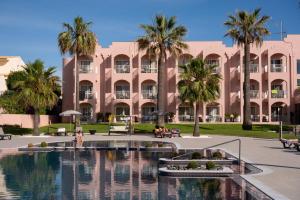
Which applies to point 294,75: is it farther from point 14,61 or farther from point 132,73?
point 14,61

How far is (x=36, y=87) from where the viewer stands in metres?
38.6

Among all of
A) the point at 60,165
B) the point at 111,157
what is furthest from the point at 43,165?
the point at 111,157

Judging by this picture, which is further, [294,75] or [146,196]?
[294,75]

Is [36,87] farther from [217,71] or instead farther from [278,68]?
[278,68]

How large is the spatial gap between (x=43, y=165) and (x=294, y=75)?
46.3 metres

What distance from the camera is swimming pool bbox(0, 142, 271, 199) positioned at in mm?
11016

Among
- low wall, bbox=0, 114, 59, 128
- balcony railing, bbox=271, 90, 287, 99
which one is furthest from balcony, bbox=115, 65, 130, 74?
balcony railing, bbox=271, 90, 287, 99

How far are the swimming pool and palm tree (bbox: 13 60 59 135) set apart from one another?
1982 cm

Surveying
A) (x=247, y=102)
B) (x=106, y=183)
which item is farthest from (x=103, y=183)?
(x=247, y=102)

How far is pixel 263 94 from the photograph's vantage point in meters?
57.4

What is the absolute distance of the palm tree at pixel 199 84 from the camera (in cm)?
3512

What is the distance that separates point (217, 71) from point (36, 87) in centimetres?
2692

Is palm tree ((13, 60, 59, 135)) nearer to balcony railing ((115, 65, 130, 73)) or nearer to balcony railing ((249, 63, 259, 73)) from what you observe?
balcony railing ((115, 65, 130, 73))

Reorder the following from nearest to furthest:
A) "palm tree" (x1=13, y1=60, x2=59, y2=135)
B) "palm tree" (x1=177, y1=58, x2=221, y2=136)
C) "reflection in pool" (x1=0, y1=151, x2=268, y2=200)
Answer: "reflection in pool" (x1=0, y1=151, x2=268, y2=200)
"palm tree" (x1=177, y1=58, x2=221, y2=136)
"palm tree" (x1=13, y1=60, x2=59, y2=135)
